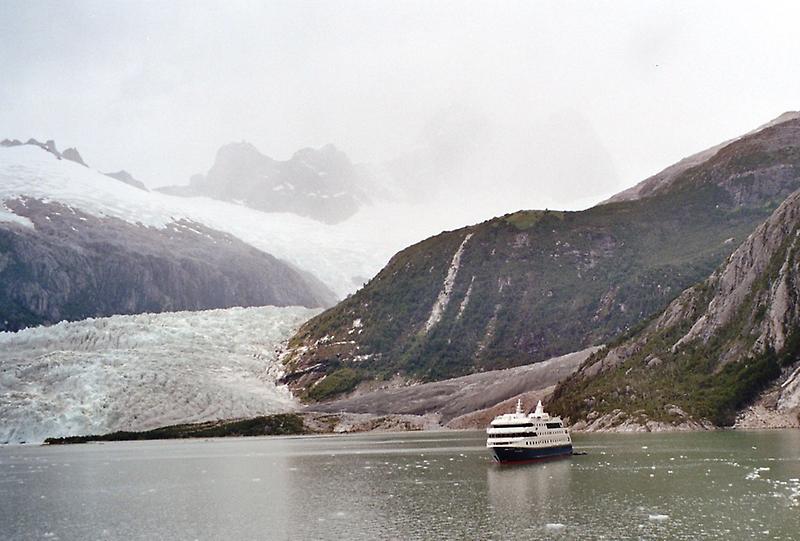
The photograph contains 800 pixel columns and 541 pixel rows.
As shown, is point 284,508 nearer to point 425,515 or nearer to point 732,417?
point 425,515

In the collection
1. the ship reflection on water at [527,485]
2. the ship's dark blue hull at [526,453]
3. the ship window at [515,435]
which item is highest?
the ship window at [515,435]

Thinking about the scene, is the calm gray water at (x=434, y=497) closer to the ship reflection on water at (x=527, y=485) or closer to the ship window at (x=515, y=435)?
the ship reflection on water at (x=527, y=485)

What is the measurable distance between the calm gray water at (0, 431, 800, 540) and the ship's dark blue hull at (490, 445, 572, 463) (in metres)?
3.58

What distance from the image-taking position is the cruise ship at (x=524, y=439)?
131 meters

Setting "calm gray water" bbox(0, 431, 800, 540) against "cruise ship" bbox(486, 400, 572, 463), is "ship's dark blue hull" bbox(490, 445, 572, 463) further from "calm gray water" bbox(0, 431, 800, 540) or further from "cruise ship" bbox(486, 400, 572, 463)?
"calm gray water" bbox(0, 431, 800, 540)

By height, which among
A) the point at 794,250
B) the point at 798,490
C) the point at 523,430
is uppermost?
the point at 794,250

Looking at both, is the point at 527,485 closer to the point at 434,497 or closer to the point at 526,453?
the point at 434,497

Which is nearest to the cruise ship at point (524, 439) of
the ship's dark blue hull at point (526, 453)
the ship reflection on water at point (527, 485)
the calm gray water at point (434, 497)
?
the ship's dark blue hull at point (526, 453)

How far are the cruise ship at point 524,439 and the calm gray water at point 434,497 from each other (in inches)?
150

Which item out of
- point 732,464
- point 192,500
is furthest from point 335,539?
point 732,464

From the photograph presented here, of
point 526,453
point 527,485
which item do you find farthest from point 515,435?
point 527,485

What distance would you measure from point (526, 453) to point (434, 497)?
40.8 m

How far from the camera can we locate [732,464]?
11081cm

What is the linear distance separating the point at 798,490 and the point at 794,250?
126 metres
